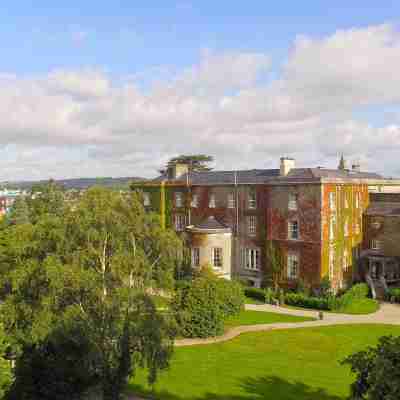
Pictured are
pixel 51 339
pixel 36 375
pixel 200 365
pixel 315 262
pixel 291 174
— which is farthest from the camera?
pixel 291 174

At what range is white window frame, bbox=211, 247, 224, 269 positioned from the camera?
161ft

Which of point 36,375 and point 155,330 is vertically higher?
point 155,330

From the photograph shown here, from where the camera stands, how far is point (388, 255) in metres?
48.1

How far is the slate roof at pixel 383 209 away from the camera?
1902 inches

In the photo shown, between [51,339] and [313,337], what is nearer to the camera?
[51,339]

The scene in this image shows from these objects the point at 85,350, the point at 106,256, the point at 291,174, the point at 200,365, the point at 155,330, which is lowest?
the point at 200,365

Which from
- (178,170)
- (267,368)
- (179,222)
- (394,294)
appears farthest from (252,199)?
(267,368)

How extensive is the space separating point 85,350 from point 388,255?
120 ft

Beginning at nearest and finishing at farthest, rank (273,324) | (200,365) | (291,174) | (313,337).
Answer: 1. (200,365)
2. (313,337)
3. (273,324)
4. (291,174)

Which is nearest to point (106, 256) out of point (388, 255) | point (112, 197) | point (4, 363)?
point (112, 197)

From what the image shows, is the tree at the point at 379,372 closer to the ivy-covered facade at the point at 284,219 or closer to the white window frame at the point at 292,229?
the ivy-covered facade at the point at 284,219

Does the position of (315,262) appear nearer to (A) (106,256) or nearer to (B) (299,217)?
(B) (299,217)

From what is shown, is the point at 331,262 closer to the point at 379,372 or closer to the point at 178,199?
the point at 178,199

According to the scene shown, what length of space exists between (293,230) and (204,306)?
55.3 ft
